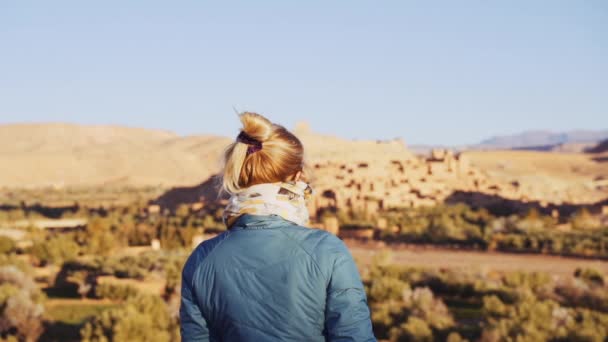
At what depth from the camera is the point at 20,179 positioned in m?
89.4

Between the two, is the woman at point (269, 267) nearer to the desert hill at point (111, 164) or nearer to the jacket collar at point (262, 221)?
the jacket collar at point (262, 221)

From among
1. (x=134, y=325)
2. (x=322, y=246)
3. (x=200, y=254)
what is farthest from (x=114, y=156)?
(x=322, y=246)

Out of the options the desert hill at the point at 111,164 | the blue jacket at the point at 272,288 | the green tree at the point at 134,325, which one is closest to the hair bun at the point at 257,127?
the blue jacket at the point at 272,288

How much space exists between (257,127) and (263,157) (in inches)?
4.0

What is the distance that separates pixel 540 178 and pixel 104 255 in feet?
139

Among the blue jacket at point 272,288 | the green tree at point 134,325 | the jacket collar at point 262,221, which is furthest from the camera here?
the green tree at point 134,325

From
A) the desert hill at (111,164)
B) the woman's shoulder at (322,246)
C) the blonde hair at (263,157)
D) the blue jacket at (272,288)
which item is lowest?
the desert hill at (111,164)

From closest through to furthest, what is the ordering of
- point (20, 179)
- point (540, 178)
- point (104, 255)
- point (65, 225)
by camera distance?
point (104, 255), point (65, 225), point (540, 178), point (20, 179)

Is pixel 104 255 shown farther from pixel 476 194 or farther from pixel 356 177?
pixel 476 194

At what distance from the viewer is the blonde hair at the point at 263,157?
8.34 feet

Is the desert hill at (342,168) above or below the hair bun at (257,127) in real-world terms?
below

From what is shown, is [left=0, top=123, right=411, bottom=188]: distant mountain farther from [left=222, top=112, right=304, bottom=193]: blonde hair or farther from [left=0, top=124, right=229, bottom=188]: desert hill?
[left=222, top=112, right=304, bottom=193]: blonde hair

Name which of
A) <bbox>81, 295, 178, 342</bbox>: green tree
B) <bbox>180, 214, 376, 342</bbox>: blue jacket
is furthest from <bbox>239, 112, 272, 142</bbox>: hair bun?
<bbox>81, 295, 178, 342</bbox>: green tree

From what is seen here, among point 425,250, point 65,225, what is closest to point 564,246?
point 425,250
